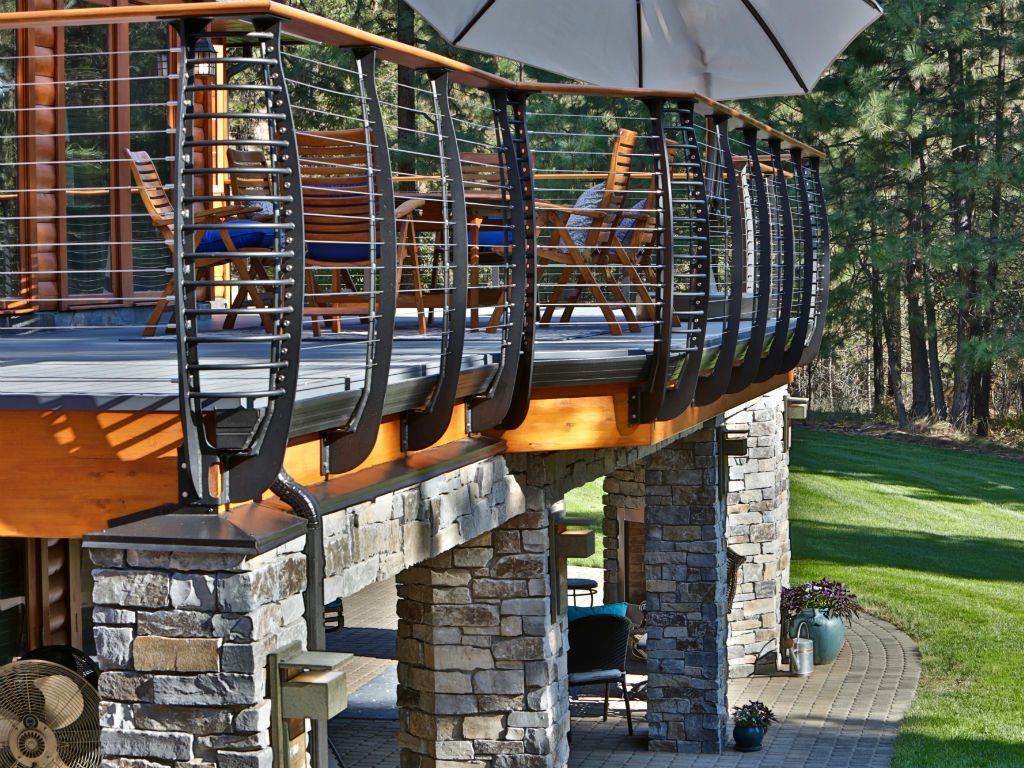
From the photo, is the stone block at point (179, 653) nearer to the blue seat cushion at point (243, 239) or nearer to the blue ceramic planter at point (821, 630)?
the blue seat cushion at point (243, 239)

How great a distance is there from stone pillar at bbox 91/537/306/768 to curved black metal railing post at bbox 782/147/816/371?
6.51 metres

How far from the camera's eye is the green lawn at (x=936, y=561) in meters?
11.6

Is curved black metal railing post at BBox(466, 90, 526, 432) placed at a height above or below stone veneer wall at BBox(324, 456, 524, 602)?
above

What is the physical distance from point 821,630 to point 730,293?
7.38 metres

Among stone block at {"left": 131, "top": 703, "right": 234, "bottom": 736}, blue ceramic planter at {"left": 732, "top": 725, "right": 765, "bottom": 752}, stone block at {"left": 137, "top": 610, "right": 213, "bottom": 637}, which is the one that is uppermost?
stone block at {"left": 137, "top": 610, "right": 213, "bottom": 637}

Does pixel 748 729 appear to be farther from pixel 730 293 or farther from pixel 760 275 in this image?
pixel 730 293

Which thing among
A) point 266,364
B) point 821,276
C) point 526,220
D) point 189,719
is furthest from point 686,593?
point 266,364

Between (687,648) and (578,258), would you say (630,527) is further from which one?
(578,258)

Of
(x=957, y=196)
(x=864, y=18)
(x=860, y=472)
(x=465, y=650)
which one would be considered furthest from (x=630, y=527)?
(x=957, y=196)

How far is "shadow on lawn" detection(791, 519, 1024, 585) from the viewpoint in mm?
17781

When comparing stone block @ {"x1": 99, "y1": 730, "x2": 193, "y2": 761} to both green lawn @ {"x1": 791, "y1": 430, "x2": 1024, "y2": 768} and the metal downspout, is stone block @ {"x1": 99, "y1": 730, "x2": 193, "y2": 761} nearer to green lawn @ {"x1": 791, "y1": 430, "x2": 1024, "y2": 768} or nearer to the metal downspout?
the metal downspout

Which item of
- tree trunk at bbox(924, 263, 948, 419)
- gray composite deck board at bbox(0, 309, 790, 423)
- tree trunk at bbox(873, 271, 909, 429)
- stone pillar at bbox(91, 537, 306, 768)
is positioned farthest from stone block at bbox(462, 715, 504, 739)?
tree trunk at bbox(873, 271, 909, 429)

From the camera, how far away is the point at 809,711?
40.4ft

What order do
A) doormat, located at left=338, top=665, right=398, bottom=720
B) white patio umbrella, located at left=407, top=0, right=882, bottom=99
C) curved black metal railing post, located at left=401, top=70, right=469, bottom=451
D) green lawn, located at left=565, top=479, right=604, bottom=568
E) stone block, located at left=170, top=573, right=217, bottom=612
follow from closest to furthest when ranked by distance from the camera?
stone block, located at left=170, top=573, right=217, bottom=612 → curved black metal railing post, located at left=401, top=70, right=469, bottom=451 → white patio umbrella, located at left=407, top=0, right=882, bottom=99 → doormat, located at left=338, top=665, right=398, bottom=720 → green lawn, located at left=565, top=479, right=604, bottom=568
